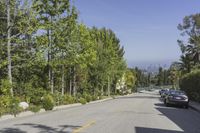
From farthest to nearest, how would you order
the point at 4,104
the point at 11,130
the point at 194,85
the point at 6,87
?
the point at 194,85 → the point at 6,87 → the point at 4,104 → the point at 11,130

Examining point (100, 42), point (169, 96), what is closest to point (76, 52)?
point (169, 96)

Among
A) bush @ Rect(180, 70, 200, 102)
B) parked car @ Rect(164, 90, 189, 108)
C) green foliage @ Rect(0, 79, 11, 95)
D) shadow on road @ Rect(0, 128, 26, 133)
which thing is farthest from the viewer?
bush @ Rect(180, 70, 200, 102)

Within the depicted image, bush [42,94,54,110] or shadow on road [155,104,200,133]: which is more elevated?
Answer: bush [42,94,54,110]

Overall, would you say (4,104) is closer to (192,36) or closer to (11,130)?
(11,130)

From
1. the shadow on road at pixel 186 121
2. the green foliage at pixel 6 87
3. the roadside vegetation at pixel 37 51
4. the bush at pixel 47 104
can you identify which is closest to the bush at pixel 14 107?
the roadside vegetation at pixel 37 51

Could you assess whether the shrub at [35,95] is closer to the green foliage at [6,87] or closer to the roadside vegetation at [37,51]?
the roadside vegetation at [37,51]

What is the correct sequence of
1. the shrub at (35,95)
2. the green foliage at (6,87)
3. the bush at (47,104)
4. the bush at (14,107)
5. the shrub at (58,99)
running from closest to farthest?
the bush at (14,107), the green foliage at (6,87), the bush at (47,104), the shrub at (35,95), the shrub at (58,99)

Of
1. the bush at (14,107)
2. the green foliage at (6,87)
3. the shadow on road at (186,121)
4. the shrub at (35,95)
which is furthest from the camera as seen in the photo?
the shrub at (35,95)

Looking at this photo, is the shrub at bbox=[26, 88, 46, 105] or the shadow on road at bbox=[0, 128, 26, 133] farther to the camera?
the shrub at bbox=[26, 88, 46, 105]

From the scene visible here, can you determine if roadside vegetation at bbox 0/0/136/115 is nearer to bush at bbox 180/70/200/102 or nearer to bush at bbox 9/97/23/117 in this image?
bush at bbox 9/97/23/117

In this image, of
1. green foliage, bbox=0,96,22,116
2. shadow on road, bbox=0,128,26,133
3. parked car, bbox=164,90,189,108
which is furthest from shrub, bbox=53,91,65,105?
shadow on road, bbox=0,128,26,133

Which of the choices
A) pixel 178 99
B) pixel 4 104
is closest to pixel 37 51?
pixel 4 104

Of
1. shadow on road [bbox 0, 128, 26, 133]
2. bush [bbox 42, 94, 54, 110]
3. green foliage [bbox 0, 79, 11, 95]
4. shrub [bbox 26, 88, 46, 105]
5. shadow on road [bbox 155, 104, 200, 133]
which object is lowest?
shadow on road [bbox 155, 104, 200, 133]

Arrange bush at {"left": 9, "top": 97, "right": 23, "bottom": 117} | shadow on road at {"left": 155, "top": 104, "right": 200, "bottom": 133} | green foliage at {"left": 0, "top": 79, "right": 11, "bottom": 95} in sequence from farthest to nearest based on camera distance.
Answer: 1. green foliage at {"left": 0, "top": 79, "right": 11, "bottom": 95}
2. bush at {"left": 9, "top": 97, "right": 23, "bottom": 117}
3. shadow on road at {"left": 155, "top": 104, "right": 200, "bottom": 133}
